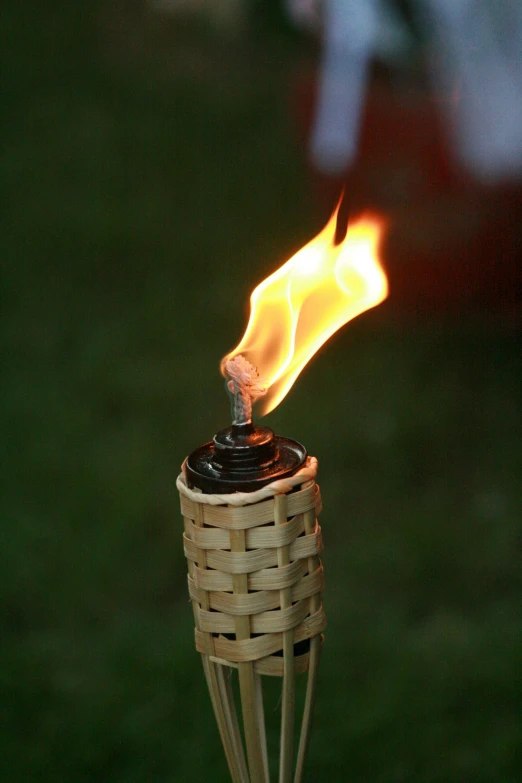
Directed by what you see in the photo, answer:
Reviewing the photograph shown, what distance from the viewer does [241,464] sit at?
A: 0.92 metres

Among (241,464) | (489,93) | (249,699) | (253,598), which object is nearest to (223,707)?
(249,699)

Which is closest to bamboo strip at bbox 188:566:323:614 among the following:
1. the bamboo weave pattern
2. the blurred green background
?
the bamboo weave pattern

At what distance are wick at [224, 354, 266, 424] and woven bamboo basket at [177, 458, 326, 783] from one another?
0.25 ft

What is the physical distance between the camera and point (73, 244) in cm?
258

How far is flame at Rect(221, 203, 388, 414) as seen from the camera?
1032 mm

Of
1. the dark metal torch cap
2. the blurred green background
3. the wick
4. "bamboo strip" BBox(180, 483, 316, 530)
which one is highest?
the wick

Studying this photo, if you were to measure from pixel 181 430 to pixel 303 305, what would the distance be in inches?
47.0

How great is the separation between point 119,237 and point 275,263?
1.36ft

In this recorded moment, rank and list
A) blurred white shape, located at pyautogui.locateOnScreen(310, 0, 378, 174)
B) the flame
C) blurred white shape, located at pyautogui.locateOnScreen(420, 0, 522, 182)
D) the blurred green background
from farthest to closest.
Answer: blurred white shape, located at pyautogui.locateOnScreen(310, 0, 378, 174), blurred white shape, located at pyautogui.locateOnScreen(420, 0, 522, 182), the blurred green background, the flame

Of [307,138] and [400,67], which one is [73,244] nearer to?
[307,138]

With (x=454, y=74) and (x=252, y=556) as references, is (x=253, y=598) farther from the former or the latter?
(x=454, y=74)

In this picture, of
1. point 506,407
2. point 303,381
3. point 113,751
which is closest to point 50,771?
point 113,751

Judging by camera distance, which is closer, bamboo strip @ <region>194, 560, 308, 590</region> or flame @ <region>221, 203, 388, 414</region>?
bamboo strip @ <region>194, 560, 308, 590</region>

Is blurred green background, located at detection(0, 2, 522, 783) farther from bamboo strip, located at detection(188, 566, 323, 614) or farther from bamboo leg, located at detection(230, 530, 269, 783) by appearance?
bamboo strip, located at detection(188, 566, 323, 614)
